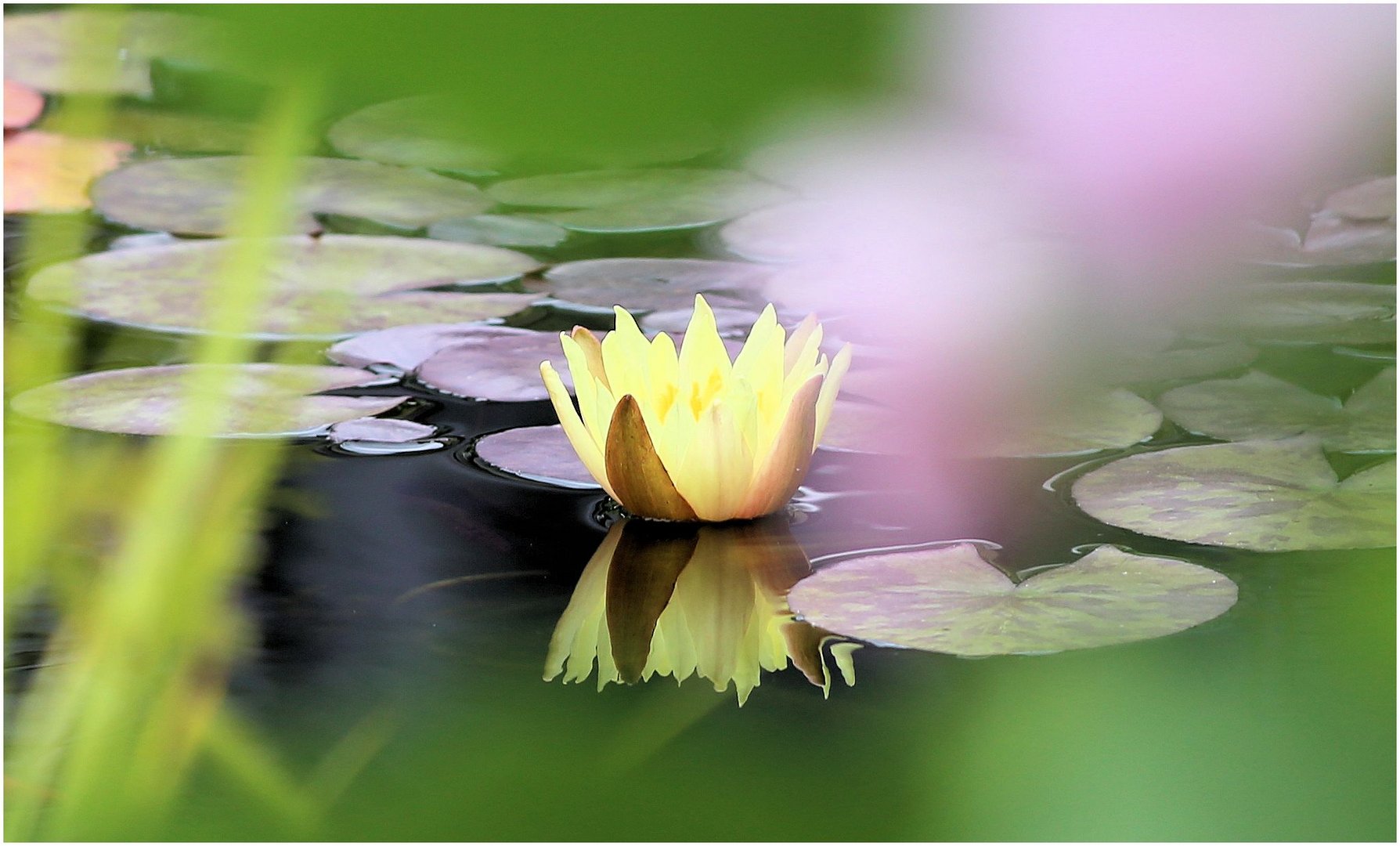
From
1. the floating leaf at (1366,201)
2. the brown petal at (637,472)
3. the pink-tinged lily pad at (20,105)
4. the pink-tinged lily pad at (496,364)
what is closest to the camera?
the brown petal at (637,472)

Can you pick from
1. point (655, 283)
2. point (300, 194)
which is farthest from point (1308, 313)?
point (300, 194)

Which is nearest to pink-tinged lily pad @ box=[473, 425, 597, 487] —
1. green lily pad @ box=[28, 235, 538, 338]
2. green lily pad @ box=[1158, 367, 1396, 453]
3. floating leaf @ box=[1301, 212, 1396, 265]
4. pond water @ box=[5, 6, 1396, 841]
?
pond water @ box=[5, 6, 1396, 841]

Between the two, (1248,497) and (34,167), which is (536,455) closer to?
(1248,497)

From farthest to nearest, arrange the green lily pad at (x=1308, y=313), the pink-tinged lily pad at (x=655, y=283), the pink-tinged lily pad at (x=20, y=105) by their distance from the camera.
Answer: the pink-tinged lily pad at (x=20, y=105), the pink-tinged lily pad at (x=655, y=283), the green lily pad at (x=1308, y=313)

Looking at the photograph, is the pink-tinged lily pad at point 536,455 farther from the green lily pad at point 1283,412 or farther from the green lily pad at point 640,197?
the green lily pad at point 640,197

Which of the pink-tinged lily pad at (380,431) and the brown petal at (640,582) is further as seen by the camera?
the pink-tinged lily pad at (380,431)

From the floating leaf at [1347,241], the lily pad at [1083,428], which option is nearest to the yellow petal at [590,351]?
the lily pad at [1083,428]
